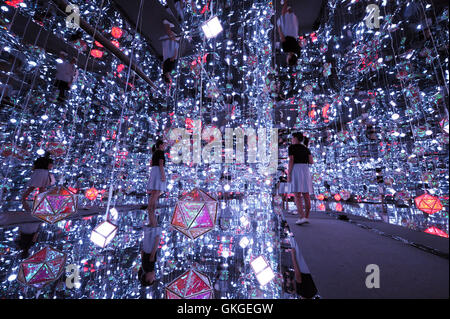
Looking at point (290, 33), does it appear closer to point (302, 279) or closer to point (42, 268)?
point (302, 279)

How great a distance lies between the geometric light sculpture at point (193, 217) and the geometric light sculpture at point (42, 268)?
0.93m

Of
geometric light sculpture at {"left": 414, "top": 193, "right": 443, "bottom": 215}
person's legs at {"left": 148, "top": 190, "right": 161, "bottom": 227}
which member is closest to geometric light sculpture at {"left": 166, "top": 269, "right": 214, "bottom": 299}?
person's legs at {"left": 148, "top": 190, "right": 161, "bottom": 227}

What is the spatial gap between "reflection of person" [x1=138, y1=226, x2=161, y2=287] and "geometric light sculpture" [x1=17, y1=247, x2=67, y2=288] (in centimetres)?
59

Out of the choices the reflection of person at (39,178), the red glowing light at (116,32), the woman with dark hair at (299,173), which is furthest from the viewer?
the red glowing light at (116,32)

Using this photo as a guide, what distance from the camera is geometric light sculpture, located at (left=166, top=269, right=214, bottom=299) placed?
3.69 feet

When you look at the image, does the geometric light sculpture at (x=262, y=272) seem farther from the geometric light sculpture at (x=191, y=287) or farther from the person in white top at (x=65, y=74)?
the person in white top at (x=65, y=74)

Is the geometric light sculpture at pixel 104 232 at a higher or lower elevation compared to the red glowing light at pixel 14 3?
lower

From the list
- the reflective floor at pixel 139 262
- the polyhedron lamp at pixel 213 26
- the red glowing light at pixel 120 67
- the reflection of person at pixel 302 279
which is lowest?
the reflective floor at pixel 139 262

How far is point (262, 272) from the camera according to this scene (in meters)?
1.44

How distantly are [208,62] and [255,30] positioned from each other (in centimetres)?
176

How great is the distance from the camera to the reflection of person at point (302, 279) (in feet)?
3.70

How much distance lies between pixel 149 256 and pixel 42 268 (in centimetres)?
78

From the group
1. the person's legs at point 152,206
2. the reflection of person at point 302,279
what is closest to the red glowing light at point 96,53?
the person's legs at point 152,206

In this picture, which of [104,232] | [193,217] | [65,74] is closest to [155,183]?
[104,232]
